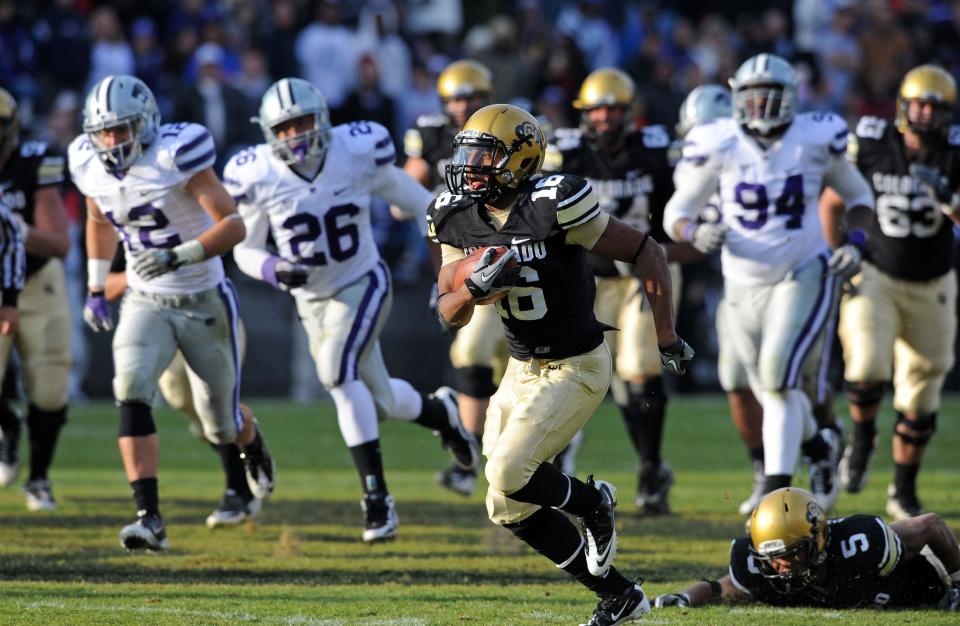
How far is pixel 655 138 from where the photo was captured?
7.57m

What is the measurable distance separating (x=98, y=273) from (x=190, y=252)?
2.62 ft

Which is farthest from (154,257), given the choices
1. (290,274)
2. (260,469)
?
(260,469)

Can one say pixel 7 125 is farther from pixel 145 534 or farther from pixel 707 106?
pixel 707 106

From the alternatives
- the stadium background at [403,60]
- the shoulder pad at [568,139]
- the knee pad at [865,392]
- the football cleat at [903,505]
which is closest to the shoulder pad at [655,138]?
the shoulder pad at [568,139]

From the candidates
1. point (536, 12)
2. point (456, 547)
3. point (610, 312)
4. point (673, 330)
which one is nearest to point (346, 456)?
point (610, 312)

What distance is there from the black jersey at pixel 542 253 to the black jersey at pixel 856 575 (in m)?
0.95

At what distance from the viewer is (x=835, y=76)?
15.1m

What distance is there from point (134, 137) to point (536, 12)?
9324 mm

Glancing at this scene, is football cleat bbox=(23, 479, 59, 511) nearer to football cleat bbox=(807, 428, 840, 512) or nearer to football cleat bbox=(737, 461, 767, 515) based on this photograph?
football cleat bbox=(737, 461, 767, 515)

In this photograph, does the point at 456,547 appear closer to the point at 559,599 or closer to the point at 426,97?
the point at 559,599

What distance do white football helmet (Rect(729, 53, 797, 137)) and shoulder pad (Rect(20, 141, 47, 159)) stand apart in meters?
3.26

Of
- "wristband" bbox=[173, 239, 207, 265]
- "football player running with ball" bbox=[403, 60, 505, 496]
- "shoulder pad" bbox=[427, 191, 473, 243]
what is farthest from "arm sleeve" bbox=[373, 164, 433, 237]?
"shoulder pad" bbox=[427, 191, 473, 243]

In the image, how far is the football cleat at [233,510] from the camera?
6617 mm

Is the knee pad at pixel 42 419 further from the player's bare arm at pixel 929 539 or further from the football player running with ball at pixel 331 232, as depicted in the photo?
the player's bare arm at pixel 929 539
